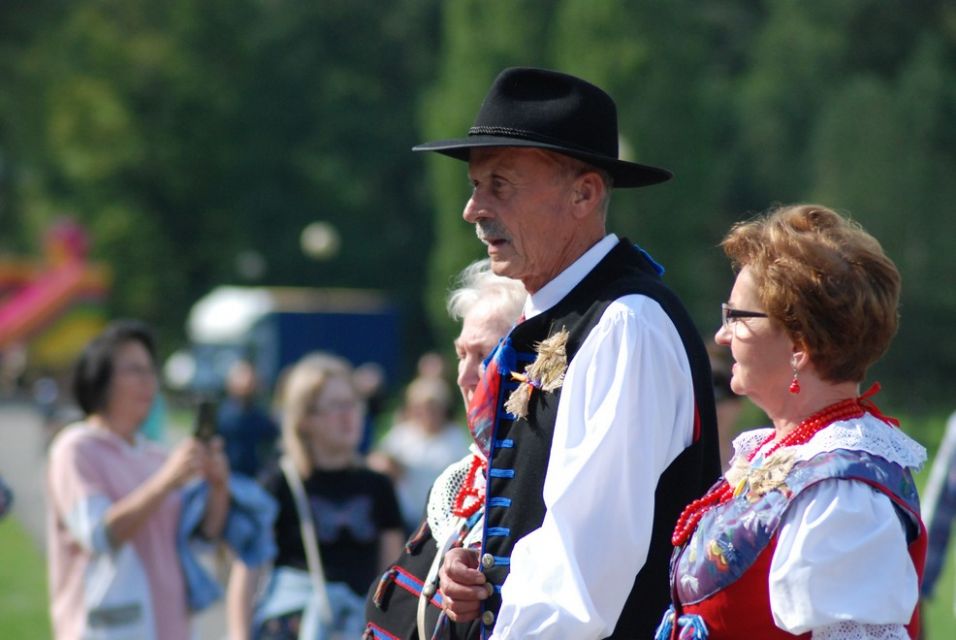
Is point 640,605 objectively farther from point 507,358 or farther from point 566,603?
point 507,358

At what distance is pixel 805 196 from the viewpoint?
38688 millimetres

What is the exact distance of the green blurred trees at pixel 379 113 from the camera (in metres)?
36.7

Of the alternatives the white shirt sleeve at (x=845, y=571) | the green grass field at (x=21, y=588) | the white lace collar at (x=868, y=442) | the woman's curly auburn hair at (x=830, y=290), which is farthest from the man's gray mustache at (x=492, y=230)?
the green grass field at (x=21, y=588)

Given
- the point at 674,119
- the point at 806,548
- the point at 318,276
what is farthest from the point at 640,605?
the point at 318,276

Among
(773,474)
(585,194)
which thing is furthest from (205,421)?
(773,474)

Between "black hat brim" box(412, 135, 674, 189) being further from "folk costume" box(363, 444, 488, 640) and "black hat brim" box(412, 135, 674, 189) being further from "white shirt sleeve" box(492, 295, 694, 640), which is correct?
"folk costume" box(363, 444, 488, 640)

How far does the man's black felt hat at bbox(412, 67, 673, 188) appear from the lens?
2.98 metres

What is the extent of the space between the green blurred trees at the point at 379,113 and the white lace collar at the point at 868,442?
3264cm

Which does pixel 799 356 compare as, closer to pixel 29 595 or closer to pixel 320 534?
pixel 320 534

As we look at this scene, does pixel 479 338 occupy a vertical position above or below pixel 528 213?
below

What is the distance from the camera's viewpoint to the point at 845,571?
2.47 metres

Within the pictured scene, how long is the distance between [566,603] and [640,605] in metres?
0.32

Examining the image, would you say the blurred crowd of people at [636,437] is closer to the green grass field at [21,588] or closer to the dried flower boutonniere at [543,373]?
the dried flower boutonniere at [543,373]

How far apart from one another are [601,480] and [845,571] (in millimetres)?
474
